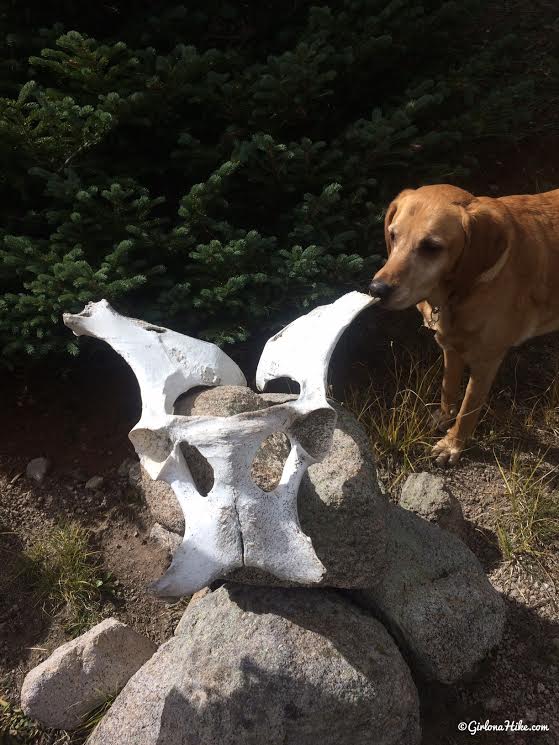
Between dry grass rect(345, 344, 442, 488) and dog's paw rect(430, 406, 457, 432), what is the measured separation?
0.03 m

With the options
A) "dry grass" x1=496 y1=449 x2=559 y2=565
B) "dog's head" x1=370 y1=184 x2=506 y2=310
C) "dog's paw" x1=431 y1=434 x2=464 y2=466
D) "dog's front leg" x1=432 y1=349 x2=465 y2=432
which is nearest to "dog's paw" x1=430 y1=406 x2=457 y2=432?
"dog's front leg" x1=432 y1=349 x2=465 y2=432

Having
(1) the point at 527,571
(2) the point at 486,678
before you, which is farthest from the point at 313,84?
(2) the point at 486,678

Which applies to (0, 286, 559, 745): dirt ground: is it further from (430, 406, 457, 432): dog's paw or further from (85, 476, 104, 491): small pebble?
(430, 406, 457, 432): dog's paw

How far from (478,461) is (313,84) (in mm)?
2219

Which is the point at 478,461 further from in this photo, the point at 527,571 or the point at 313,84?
the point at 313,84

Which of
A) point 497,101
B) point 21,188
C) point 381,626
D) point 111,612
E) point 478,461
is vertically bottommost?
point 111,612

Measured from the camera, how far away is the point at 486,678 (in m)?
2.61

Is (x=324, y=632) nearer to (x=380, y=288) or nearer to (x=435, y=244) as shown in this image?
(x=380, y=288)

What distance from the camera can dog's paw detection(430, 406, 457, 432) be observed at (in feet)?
12.0

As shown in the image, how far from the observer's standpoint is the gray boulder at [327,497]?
7.63 ft

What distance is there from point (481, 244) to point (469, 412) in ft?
3.30

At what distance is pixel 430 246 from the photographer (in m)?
2.65

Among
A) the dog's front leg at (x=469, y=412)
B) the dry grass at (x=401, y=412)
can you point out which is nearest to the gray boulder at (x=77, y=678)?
the dry grass at (x=401, y=412)

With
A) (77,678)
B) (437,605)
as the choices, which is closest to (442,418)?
(437,605)
